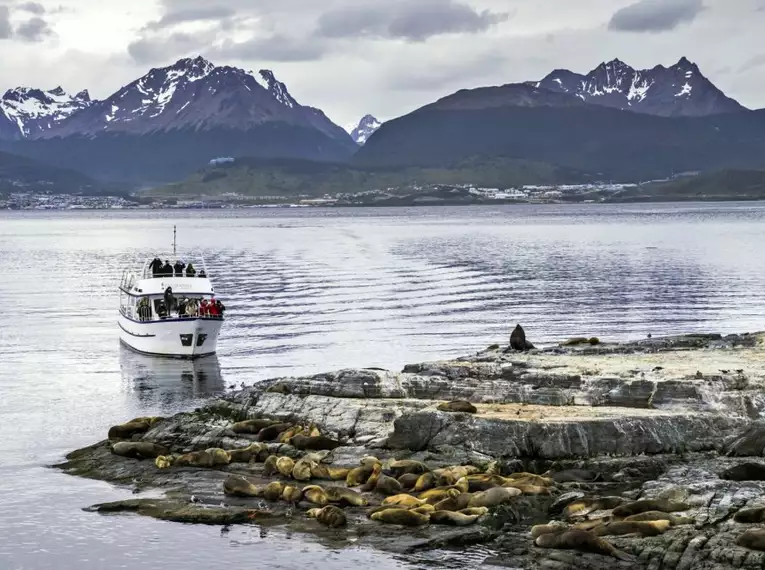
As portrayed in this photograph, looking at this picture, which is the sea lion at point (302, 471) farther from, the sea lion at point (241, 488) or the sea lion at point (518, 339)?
the sea lion at point (518, 339)

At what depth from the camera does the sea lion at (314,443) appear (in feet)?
108

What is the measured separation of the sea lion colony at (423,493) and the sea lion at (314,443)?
3cm

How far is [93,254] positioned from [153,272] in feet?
307

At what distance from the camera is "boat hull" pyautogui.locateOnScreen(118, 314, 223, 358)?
58094 millimetres

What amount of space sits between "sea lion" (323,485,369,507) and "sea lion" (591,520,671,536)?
6327mm

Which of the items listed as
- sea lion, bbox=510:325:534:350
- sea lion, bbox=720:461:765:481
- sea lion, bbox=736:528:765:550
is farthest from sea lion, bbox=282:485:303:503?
sea lion, bbox=510:325:534:350

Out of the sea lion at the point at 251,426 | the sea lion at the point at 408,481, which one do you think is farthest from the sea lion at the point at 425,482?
the sea lion at the point at 251,426

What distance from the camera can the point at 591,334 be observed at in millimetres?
62531

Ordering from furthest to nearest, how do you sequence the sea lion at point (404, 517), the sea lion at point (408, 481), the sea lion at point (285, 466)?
the sea lion at point (285, 466), the sea lion at point (408, 481), the sea lion at point (404, 517)

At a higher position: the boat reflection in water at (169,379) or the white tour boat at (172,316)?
the white tour boat at (172,316)

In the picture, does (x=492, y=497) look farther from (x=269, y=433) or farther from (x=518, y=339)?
(x=518, y=339)

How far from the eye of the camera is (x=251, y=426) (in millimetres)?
35625

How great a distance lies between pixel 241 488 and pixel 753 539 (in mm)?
13022

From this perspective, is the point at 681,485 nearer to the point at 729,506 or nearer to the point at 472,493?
the point at 729,506
